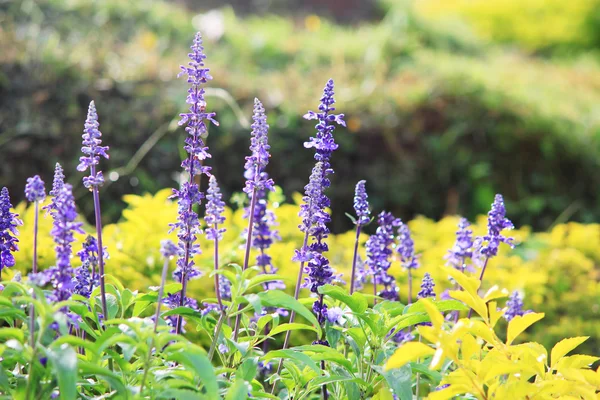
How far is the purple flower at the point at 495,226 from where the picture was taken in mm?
2408

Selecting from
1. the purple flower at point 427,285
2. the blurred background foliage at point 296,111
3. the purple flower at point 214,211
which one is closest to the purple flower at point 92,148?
the purple flower at point 214,211

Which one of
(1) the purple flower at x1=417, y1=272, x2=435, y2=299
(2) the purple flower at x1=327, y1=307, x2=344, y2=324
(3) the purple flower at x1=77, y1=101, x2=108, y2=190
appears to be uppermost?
(3) the purple flower at x1=77, y1=101, x2=108, y2=190

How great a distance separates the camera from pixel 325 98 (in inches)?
87.1

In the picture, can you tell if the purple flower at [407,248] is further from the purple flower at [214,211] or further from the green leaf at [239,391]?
the green leaf at [239,391]

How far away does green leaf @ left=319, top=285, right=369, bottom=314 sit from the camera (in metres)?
2.07

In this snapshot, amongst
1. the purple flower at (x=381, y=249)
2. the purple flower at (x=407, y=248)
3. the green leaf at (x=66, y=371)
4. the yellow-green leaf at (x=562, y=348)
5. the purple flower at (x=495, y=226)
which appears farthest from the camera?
the purple flower at (x=407, y=248)

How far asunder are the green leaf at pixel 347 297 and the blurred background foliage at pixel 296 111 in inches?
101

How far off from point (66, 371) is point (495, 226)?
1.49m

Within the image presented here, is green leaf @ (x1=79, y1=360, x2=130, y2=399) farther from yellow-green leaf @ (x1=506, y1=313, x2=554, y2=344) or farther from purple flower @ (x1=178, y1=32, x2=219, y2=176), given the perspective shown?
yellow-green leaf @ (x1=506, y1=313, x2=554, y2=344)

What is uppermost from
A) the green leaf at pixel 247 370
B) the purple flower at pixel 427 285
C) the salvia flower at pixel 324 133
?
the salvia flower at pixel 324 133

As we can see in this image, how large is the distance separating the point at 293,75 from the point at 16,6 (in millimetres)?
3193

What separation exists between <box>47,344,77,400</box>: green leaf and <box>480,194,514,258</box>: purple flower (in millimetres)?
1435

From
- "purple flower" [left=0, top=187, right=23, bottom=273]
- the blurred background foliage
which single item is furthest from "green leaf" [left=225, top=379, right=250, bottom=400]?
the blurred background foliage

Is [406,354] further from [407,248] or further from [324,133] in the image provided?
[407,248]
